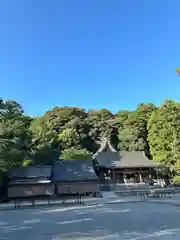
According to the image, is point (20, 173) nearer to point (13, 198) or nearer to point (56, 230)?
point (13, 198)

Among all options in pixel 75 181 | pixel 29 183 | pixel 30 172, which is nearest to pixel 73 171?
pixel 75 181

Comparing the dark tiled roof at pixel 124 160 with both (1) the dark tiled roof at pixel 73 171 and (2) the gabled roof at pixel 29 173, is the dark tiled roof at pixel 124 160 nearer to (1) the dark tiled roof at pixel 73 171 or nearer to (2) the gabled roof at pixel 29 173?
(1) the dark tiled roof at pixel 73 171

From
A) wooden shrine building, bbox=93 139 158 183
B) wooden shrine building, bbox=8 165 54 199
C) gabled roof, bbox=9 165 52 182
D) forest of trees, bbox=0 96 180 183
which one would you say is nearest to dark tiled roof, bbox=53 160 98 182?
gabled roof, bbox=9 165 52 182

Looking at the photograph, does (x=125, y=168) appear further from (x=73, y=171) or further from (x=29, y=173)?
(x=29, y=173)

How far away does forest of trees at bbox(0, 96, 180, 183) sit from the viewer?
2227 cm

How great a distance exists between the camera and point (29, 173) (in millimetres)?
21453

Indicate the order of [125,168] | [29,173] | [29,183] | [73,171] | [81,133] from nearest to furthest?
[29,183], [29,173], [73,171], [125,168], [81,133]

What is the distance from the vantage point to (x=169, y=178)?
2967 centimetres

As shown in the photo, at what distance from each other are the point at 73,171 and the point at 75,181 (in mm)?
1384

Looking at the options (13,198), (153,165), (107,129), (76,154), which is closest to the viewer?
(13,198)

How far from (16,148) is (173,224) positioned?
1557 centimetres

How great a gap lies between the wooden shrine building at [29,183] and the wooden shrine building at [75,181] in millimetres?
827

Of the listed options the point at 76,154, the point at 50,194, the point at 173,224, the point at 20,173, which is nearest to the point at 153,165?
the point at 76,154

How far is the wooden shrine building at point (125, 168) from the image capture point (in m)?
30.2
